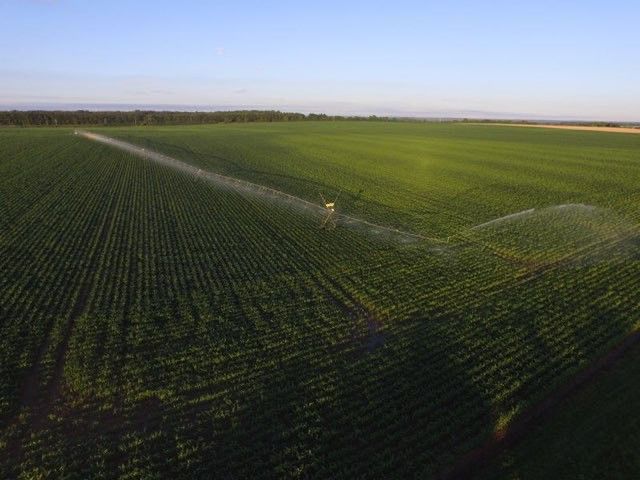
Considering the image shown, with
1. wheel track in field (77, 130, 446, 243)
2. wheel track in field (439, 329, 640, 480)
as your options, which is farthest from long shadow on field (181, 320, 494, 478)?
wheel track in field (77, 130, 446, 243)

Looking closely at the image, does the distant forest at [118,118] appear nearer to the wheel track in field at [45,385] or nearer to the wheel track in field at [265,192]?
the wheel track in field at [265,192]

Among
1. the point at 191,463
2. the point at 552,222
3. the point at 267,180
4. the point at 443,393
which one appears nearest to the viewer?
the point at 191,463

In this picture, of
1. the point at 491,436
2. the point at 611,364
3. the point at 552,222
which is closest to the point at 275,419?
the point at 491,436

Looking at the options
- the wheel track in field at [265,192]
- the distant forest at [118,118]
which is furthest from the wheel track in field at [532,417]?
the distant forest at [118,118]

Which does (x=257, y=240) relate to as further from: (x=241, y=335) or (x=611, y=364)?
(x=611, y=364)

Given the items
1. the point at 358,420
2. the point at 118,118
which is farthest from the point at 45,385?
the point at 118,118

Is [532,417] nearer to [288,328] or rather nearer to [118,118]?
[288,328]

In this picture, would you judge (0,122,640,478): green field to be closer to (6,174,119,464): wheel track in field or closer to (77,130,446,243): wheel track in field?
(6,174,119,464): wheel track in field

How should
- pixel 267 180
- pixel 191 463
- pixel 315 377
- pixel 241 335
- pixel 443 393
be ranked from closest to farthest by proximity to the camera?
pixel 191 463 < pixel 443 393 < pixel 315 377 < pixel 241 335 < pixel 267 180
